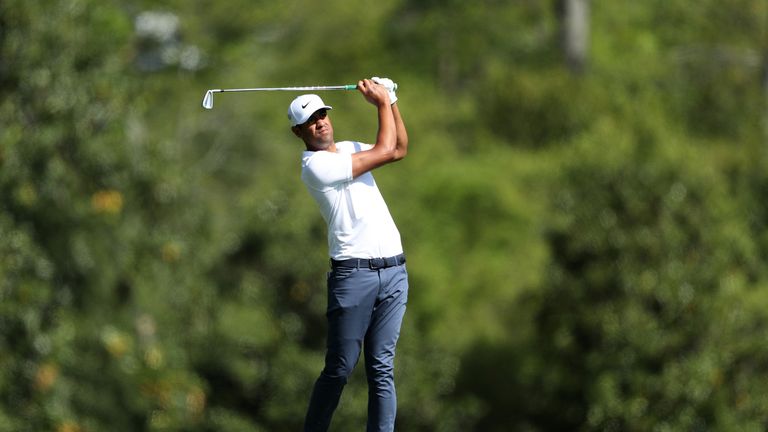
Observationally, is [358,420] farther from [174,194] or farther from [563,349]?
[174,194]

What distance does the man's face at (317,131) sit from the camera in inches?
358

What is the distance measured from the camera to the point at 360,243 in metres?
9.13

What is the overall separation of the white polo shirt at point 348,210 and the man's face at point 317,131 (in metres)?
0.08

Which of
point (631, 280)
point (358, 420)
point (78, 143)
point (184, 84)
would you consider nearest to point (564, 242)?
point (631, 280)

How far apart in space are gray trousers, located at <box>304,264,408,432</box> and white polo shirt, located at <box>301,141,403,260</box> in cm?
13

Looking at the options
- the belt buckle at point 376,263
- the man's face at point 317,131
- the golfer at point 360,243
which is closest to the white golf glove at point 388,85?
the golfer at point 360,243

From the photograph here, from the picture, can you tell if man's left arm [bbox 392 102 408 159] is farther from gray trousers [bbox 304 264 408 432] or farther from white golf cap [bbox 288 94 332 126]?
gray trousers [bbox 304 264 408 432]

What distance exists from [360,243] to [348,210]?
0.23 m

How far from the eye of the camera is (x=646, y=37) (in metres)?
57.4

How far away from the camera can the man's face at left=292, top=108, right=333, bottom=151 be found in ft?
29.8

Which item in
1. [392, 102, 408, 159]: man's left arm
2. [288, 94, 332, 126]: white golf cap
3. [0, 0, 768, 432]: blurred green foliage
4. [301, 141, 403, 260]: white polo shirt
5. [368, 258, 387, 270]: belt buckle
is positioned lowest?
[0, 0, 768, 432]: blurred green foliage

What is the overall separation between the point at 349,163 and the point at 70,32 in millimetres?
20324

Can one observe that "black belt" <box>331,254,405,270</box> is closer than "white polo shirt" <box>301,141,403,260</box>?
No

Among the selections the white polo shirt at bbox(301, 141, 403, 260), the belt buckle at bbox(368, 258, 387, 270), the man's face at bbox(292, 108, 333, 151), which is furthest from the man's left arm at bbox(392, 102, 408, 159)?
the belt buckle at bbox(368, 258, 387, 270)
